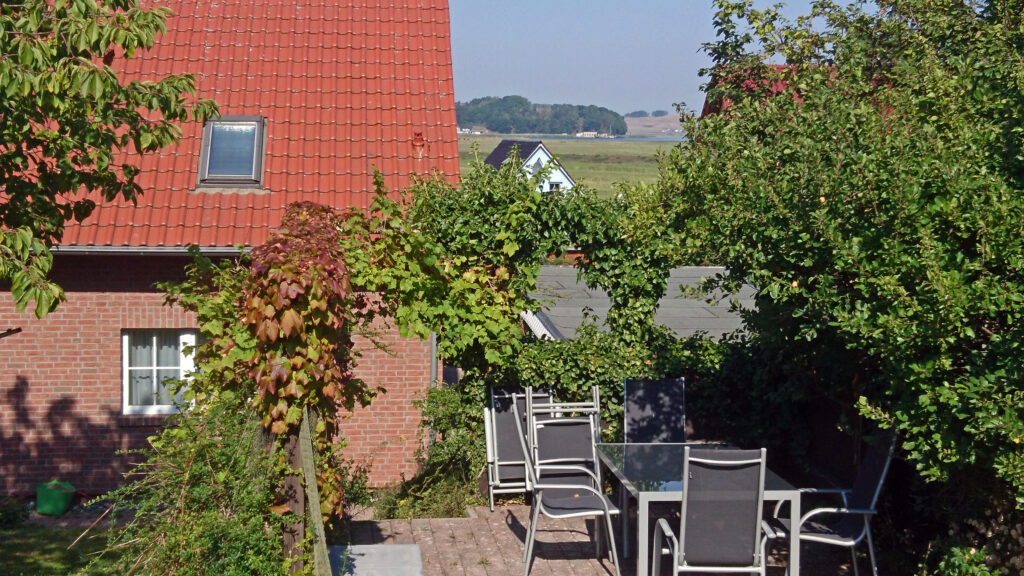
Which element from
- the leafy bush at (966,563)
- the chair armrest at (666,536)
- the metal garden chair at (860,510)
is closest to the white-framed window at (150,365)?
the chair armrest at (666,536)

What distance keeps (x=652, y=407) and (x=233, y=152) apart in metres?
5.88

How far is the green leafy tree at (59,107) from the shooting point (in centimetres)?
536

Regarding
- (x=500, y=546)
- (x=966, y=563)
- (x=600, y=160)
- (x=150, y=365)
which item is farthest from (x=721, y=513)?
(x=600, y=160)

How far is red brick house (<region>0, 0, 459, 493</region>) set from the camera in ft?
34.6

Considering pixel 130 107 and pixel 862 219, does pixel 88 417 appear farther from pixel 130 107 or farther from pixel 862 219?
pixel 862 219

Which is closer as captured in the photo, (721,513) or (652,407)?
(721,513)

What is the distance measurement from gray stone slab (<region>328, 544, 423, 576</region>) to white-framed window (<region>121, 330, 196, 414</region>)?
5506mm

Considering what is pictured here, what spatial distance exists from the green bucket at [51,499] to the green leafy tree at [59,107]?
4555 millimetres

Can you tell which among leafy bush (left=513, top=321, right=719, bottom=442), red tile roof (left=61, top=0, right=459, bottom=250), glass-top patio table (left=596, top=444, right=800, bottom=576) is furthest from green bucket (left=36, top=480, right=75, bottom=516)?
glass-top patio table (left=596, top=444, right=800, bottom=576)

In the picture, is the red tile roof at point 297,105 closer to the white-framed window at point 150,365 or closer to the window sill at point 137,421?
the white-framed window at point 150,365

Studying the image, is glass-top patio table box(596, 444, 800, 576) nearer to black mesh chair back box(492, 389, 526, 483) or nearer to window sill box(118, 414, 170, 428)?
black mesh chair back box(492, 389, 526, 483)

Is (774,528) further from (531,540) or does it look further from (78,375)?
(78,375)

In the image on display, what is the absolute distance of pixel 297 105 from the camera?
11906 mm

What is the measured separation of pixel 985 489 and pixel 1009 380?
4.00 feet
